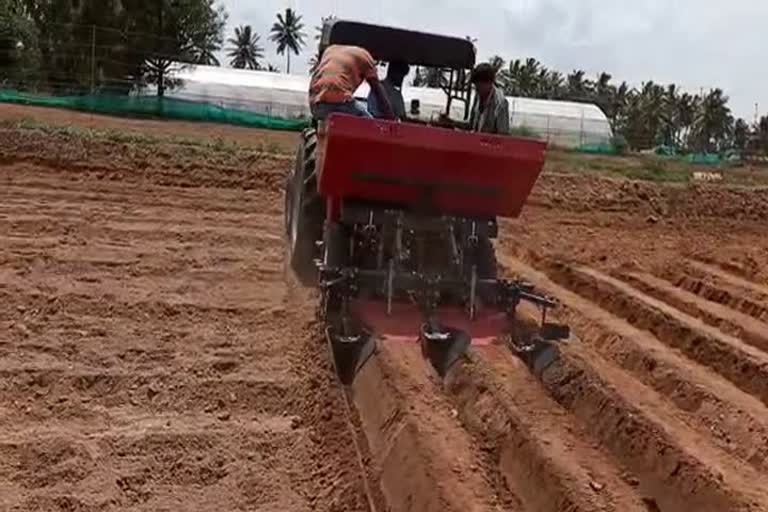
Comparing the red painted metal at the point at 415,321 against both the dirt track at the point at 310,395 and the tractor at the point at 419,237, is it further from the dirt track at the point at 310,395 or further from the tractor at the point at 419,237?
the dirt track at the point at 310,395

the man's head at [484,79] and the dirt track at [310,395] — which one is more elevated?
the man's head at [484,79]

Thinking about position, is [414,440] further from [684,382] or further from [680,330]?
[680,330]

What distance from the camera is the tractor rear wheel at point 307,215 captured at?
697 cm

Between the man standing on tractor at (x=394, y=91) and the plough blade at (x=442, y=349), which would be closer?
the plough blade at (x=442, y=349)

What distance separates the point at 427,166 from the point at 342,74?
92 cm

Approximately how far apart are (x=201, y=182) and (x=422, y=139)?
790 cm

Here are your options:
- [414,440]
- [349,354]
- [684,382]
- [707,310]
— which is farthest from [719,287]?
[414,440]

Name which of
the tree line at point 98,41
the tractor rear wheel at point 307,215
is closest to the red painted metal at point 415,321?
the tractor rear wheel at point 307,215

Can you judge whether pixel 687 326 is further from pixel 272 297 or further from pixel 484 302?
pixel 272 297

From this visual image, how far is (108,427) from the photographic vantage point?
183 inches

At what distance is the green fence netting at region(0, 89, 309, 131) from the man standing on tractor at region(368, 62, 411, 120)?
14438 millimetres

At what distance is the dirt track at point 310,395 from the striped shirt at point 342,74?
162 cm

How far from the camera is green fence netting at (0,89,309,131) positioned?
23.0 m

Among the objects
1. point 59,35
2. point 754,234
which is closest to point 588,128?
point 59,35
